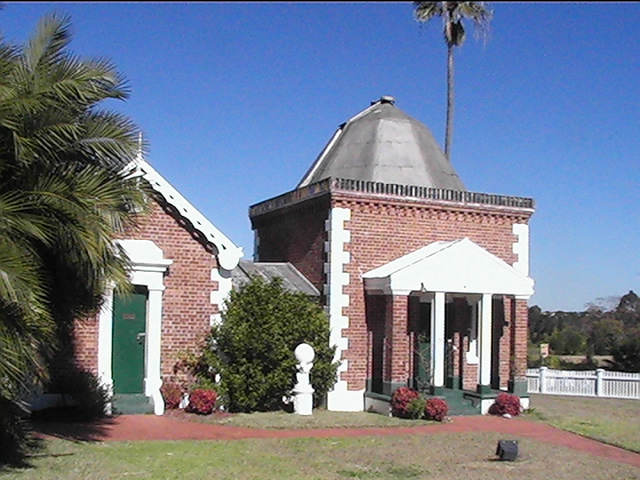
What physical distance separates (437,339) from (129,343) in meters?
6.68

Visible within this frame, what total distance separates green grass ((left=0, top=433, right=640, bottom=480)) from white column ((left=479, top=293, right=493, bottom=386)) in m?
4.06

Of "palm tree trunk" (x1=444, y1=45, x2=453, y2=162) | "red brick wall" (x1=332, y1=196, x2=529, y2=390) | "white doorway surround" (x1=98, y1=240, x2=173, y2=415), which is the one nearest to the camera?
"white doorway surround" (x1=98, y1=240, x2=173, y2=415)

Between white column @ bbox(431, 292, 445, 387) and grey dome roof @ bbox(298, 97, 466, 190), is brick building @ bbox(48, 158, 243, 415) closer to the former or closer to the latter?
white column @ bbox(431, 292, 445, 387)

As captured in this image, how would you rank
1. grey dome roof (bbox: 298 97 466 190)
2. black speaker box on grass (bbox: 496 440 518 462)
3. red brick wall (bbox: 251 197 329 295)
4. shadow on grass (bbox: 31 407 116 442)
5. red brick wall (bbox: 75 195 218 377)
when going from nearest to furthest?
black speaker box on grass (bbox: 496 440 518 462) < shadow on grass (bbox: 31 407 116 442) < red brick wall (bbox: 75 195 218 377) < red brick wall (bbox: 251 197 329 295) < grey dome roof (bbox: 298 97 466 190)

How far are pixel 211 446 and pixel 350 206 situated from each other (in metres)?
7.44

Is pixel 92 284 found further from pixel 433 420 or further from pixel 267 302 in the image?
pixel 433 420

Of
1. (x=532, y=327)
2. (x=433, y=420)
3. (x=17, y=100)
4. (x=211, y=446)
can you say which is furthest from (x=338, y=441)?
(x=532, y=327)

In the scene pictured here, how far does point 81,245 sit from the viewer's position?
1091cm

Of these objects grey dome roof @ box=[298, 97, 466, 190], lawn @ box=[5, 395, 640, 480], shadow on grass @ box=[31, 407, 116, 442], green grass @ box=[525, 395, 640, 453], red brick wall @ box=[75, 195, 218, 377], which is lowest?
green grass @ box=[525, 395, 640, 453]

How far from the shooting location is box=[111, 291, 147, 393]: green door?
1697cm

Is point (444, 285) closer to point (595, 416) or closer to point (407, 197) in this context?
point (407, 197)

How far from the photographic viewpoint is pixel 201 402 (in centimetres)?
1689

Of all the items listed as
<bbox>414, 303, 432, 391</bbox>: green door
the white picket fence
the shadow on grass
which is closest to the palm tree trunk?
the white picket fence

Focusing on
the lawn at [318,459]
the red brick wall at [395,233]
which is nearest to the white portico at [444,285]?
the red brick wall at [395,233]
